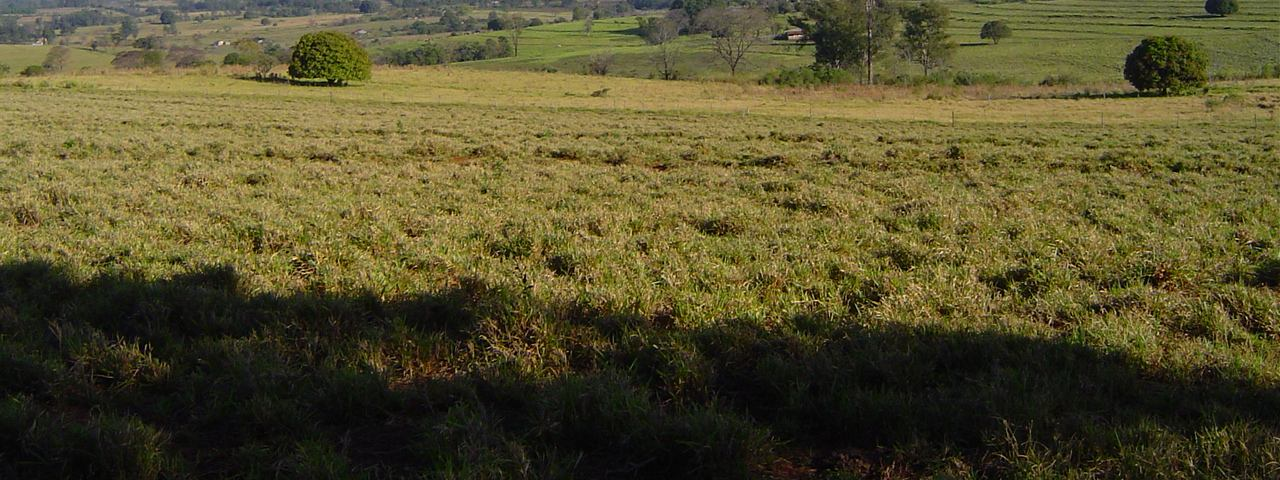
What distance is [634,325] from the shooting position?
5.20 meters

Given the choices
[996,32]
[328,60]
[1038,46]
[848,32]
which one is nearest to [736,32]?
[848,32]

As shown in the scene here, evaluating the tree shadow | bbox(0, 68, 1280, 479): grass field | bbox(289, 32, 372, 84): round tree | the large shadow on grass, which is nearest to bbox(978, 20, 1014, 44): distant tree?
bbox(289, 32, 372, 84): round tree

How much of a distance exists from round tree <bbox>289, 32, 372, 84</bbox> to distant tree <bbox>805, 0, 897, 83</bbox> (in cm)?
4705

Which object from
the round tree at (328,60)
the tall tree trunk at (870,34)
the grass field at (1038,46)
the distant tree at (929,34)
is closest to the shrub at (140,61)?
the grass field at (1038,46)

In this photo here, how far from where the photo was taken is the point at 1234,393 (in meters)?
4.05

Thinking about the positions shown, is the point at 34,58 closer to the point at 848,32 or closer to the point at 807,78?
the point at 807,78

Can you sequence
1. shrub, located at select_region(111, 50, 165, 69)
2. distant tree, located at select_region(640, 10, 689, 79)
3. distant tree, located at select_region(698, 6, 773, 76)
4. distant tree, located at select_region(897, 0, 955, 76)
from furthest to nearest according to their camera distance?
distant tree, located at select_region(640, 10, 689, 79), distant tree, located at select_region(698, 6, 773, 76), distant tree, located at select_region(897, 0, 955, 76), shrub, located at select_region(111, 50, 165, 69)

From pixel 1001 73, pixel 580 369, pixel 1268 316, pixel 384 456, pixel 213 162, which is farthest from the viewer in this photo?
pixel 1001 73

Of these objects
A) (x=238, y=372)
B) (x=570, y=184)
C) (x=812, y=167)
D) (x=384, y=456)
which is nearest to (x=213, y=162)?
(x=570, y=184)

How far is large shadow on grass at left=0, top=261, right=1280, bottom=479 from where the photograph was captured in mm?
3510

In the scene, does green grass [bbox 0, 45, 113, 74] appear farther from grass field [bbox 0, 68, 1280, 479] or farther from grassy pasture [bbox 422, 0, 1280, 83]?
grass field [bbox 0, 68, 1280, 479]

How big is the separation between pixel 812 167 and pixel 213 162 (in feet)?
35.6

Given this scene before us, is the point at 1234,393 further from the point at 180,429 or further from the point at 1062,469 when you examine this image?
the point at 180,429

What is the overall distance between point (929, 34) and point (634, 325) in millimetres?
87865
